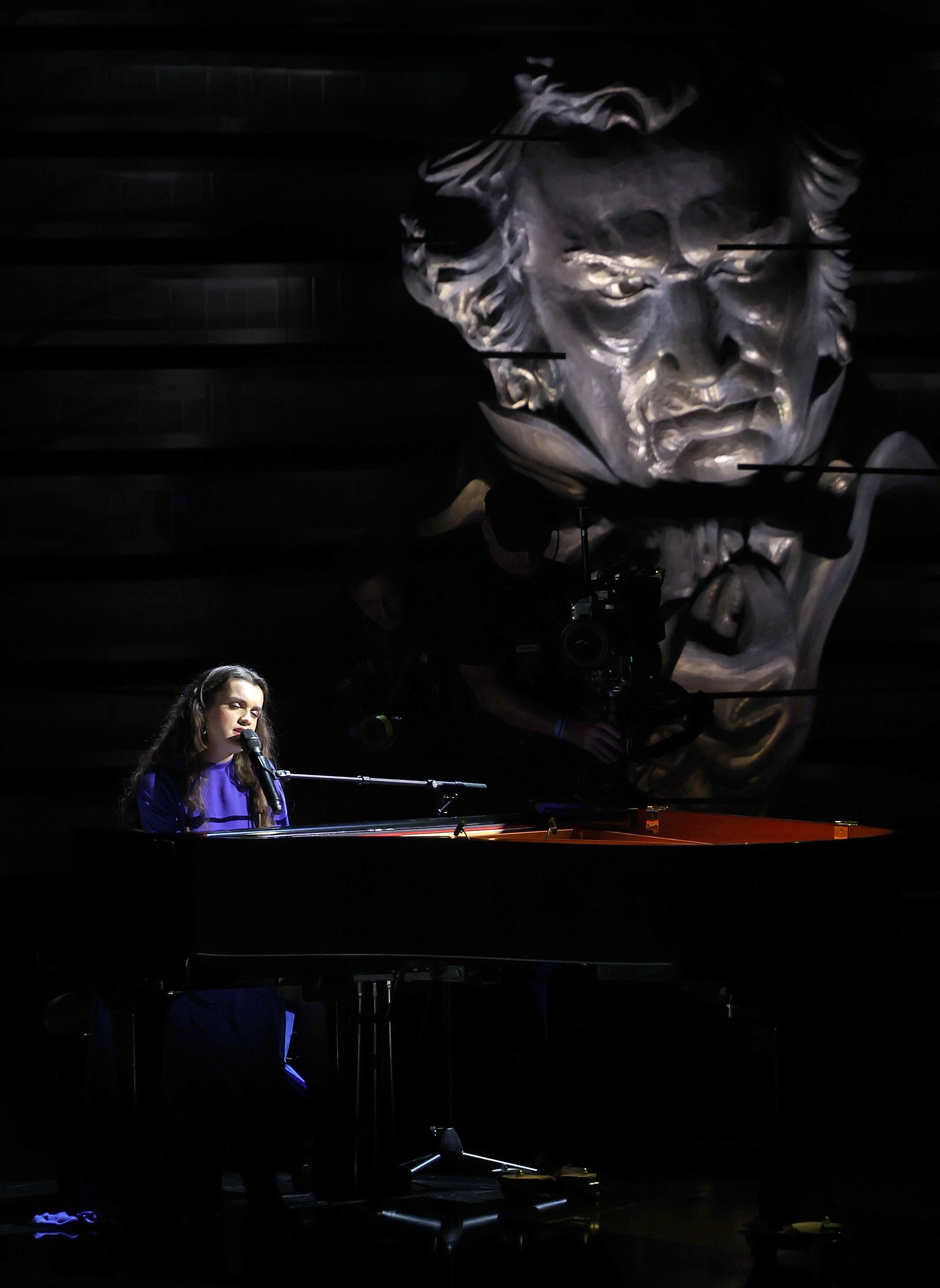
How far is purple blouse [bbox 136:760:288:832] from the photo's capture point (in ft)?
11.3

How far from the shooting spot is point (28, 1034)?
13.1 ft

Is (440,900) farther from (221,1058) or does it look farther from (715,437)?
(715,437)

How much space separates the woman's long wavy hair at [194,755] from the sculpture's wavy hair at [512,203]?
53.8 inches

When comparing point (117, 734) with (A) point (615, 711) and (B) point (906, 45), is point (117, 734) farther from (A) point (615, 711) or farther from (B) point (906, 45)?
(B) point (906, 45)

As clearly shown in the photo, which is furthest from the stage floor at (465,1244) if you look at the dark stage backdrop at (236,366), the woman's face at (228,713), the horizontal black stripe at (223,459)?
the horizontal black stripe at (223,459)

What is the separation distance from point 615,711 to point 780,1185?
128 cm

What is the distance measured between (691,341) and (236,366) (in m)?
1.39

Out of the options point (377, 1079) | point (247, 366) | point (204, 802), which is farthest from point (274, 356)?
point (377, 1079)

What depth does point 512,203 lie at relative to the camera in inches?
171

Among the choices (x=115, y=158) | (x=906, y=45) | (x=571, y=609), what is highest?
(x=906, y=45)

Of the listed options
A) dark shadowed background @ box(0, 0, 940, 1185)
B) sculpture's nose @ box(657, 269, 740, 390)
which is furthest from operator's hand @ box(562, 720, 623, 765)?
sculpture's nose @ box(657, 269, 740, 390)

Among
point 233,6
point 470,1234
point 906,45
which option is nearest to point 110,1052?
point 470,1234

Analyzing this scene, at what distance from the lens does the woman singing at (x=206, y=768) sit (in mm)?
3473

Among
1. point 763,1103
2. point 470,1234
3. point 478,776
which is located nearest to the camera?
point 763,1103
